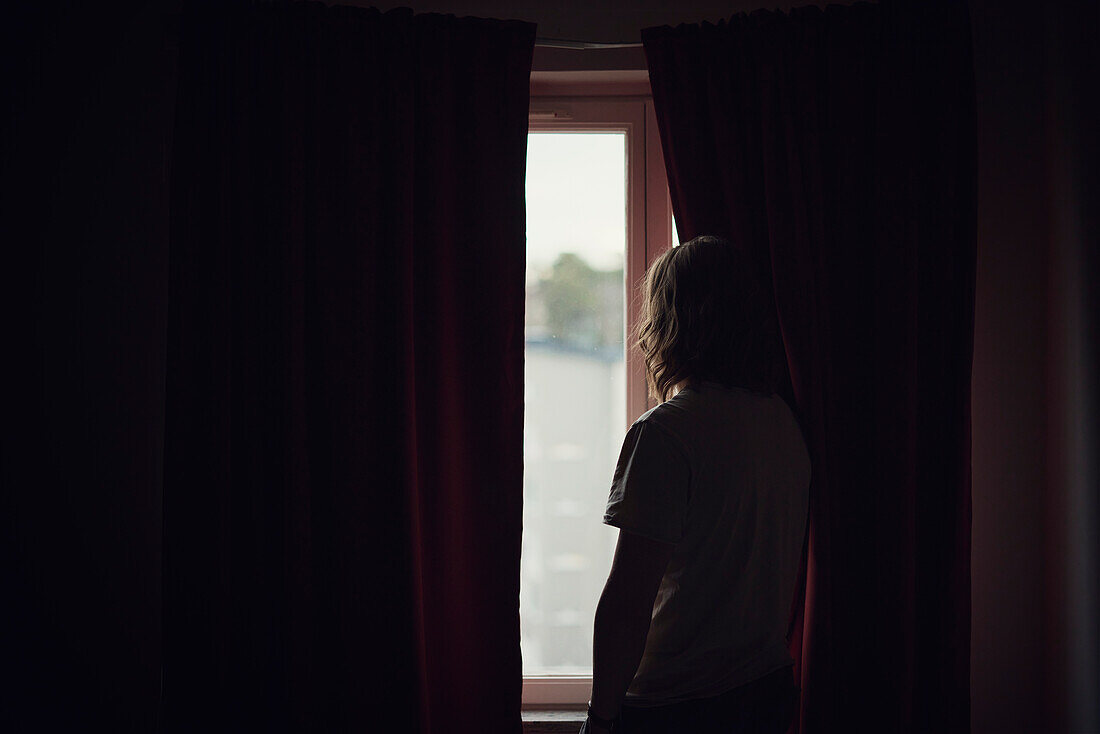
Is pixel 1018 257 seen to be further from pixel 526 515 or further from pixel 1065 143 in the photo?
pixel 526 515

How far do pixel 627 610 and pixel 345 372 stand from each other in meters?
0.89

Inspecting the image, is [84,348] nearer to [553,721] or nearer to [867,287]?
[553,721]

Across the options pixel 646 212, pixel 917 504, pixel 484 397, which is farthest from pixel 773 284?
pixel 484 397

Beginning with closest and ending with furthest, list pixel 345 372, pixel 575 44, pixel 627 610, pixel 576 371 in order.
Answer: pixel 627 610
pixel 345 372
pixel 575 44
pixel 576 371

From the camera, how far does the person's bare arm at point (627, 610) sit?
0.99 meters

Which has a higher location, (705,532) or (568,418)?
(568,418)

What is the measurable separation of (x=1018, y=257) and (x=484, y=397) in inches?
52.1

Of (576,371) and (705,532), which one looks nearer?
(705,532)

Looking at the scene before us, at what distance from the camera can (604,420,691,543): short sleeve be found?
99 cm

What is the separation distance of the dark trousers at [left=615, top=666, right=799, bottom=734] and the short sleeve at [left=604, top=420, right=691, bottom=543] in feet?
0.79

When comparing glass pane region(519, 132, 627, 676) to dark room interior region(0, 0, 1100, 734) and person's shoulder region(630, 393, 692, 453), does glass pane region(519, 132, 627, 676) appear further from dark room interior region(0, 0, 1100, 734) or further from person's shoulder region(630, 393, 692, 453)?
person's shoulder region(630, 393, 692, 453)

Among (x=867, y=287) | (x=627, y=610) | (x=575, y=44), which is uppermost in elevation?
(x=575, y=44)

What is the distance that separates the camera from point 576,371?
6.13 feet

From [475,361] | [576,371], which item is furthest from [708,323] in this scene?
[576,371]
